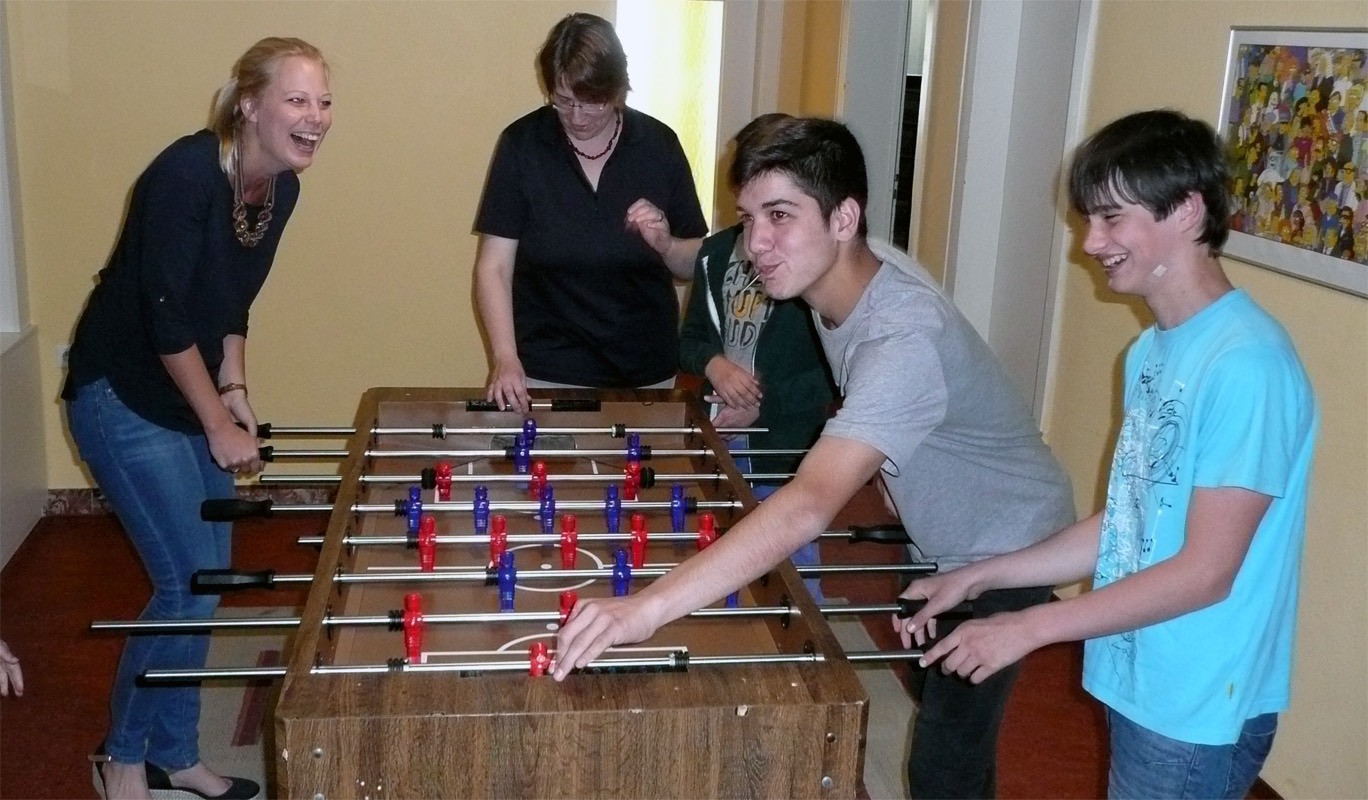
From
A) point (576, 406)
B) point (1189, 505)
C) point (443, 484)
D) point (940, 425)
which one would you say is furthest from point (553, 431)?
point (1189, 505)

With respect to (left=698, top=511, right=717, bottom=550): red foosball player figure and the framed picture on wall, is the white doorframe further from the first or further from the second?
(left=698, top=511, right=717, bottom=550): red foosball player figure

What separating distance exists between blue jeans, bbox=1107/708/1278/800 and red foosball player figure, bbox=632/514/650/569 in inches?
29.6

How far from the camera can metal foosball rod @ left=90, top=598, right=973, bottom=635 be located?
1581 millimetres

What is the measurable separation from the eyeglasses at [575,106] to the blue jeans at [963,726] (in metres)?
1.29

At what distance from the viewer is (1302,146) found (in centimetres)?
255

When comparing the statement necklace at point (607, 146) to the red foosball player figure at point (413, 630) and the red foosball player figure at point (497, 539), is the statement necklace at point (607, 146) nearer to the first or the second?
the red foosball player figure at point (497, 539)

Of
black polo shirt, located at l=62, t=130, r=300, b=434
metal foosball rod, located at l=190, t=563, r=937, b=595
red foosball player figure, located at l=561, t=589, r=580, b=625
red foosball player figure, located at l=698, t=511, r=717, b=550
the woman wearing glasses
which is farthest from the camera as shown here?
the woman wearing glasses

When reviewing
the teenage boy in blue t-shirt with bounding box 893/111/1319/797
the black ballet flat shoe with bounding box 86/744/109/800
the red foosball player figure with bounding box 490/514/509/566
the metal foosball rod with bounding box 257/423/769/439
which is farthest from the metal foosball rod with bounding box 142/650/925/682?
the black ballet flat shoe with bounding box 86/744/109/800

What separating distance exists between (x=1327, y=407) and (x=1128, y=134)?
130cm

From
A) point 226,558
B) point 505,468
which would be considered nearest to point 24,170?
point 226,558

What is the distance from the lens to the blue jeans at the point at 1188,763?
151cm

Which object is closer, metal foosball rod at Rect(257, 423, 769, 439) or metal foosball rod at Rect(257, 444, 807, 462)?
metal foosball rod at Rect(257, 444, 807, 462)

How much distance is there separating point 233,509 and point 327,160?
2281mm

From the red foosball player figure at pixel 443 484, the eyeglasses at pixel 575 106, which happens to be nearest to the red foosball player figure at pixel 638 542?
the red foosball player figure at pixel 443 484
